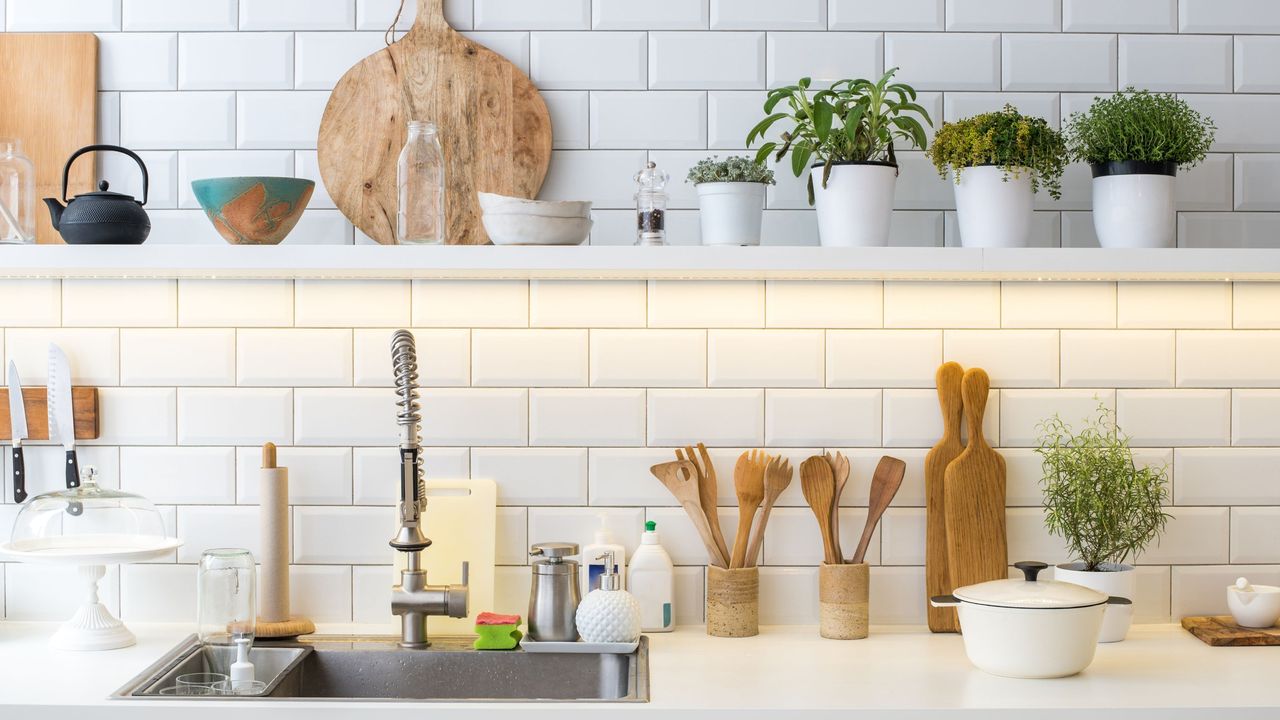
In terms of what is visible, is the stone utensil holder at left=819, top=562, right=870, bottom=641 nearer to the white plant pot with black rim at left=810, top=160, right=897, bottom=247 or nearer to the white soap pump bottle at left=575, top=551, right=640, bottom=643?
the white soap pump bottle at left=575, top=551, right=640, bottom=643

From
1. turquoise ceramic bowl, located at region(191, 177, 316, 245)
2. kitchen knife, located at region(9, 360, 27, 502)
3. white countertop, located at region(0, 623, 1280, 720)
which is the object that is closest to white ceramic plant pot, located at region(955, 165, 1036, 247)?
white countertop, located at region(0, 623, 1280, 720)

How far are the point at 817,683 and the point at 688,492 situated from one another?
419mm

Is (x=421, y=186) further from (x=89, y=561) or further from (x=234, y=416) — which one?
(x=89, y=561)

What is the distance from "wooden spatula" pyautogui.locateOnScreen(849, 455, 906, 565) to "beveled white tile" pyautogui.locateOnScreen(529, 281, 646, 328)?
0.48 m

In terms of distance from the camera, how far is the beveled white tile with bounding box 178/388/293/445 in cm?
195

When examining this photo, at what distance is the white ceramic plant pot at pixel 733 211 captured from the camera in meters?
1.75

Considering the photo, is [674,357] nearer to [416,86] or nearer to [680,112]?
[680,112]

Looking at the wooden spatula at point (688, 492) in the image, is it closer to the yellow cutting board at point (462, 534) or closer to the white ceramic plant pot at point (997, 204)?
the yellow cutting board at point (462, 534)

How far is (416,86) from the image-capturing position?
1.92 metres

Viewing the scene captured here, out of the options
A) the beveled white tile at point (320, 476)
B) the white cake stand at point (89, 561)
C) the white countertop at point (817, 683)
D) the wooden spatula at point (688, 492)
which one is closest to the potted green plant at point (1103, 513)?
the white countertop at point (817, 683)

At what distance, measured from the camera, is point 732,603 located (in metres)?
1.86

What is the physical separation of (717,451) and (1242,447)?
3.01ft

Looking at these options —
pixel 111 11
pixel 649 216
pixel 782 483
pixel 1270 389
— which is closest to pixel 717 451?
pixel 782 483

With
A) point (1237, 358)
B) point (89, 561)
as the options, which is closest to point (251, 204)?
point (89, 561)
